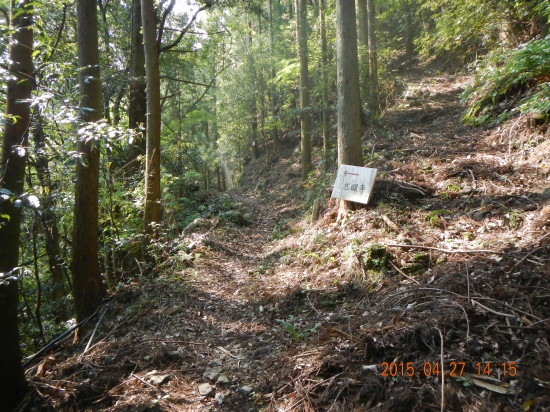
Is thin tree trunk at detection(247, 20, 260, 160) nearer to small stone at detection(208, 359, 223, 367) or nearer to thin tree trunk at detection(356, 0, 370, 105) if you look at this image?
thin tree trunk at detection(356, 0, 370, 105)

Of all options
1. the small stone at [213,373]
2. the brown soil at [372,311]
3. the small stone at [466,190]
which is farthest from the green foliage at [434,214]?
the small stone at [213,373]

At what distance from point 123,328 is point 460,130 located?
8.90 metres

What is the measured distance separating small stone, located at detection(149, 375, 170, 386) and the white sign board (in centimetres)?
431

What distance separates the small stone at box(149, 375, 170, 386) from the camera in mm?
3719

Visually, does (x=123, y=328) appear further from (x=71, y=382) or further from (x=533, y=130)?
(x=533, y=130)

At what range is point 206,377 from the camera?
382 cm

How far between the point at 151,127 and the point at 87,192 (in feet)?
8.89

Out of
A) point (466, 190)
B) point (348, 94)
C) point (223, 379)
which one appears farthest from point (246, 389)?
point (348, 94)

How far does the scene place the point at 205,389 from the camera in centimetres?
361

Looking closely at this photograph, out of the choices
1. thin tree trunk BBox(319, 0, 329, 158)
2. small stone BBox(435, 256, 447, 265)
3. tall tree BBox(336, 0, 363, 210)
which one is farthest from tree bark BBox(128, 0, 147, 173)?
small stone BBox(435, 256, 447, 265)

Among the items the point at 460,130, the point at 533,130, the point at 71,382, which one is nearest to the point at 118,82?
the point at 71,382
